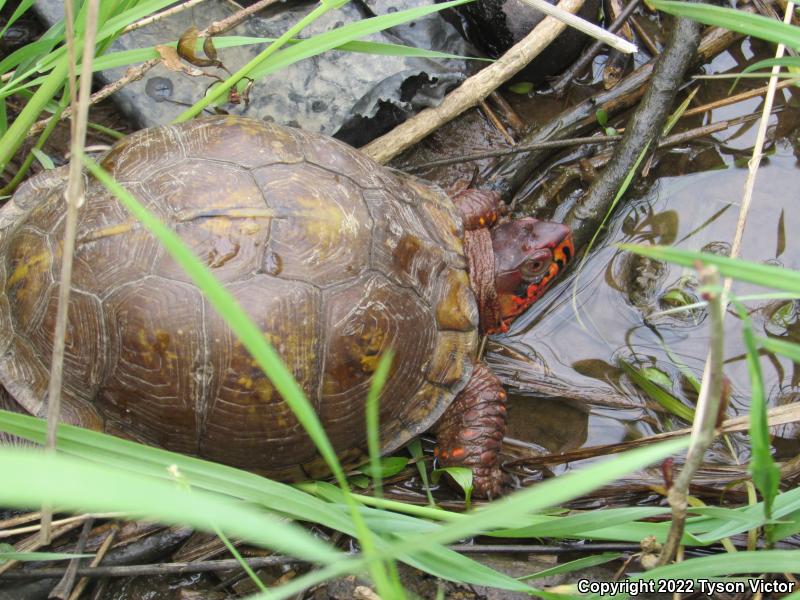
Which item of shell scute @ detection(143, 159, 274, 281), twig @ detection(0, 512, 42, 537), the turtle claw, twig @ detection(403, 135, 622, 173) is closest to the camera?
shell scute @ detection(143, 159, 274, 281)

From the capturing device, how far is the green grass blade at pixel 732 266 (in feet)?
3.69

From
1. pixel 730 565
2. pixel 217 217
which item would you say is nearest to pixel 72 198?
pixel 217 217

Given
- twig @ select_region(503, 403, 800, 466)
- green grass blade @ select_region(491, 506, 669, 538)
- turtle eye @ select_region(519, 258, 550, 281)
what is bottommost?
green grass blade @ select_region(491, 506, 669, 538)

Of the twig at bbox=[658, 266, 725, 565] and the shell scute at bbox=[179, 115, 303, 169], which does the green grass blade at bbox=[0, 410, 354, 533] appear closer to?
the twig at bbox=[658, 266, 725, 565]

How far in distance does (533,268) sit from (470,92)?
0.84m

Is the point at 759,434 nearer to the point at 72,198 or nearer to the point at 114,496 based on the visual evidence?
the point at 114,496

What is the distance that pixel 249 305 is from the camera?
1894mm

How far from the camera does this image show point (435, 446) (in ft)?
8.39

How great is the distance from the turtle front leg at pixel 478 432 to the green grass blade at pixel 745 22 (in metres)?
1.31

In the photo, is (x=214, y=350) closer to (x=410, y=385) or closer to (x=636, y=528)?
(x=410, y=385)

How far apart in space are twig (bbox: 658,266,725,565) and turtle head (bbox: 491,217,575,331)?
1180 mm

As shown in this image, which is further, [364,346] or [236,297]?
[364,346]

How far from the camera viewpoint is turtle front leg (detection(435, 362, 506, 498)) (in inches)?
93.2

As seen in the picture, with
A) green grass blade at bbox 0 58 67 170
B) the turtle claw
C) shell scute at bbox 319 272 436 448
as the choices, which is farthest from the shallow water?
green grass blade at bbox 0 58 67 170
